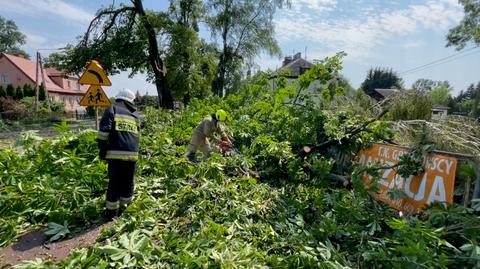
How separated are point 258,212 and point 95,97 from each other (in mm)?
5370

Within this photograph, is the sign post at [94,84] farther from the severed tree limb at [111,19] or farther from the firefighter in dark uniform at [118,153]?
the severed tree limb at [111,19]

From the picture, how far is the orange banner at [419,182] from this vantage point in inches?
159

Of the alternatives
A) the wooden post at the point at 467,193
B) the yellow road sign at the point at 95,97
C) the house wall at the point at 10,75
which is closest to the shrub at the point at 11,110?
the house wall at the point at 10,75

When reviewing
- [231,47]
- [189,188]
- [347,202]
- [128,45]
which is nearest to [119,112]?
[189,188]

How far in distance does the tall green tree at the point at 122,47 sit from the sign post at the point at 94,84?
36.3ft

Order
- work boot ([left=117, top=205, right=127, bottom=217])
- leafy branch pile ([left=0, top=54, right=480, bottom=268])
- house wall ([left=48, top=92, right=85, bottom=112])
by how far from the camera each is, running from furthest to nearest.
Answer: house wall ([left=48, top=92, right=85, bottom=112]) < work boot ([left=117, top=205, right=127, bottom=217]) < leafy branch pile ([left=0, top=54, right=480, bottom=268])

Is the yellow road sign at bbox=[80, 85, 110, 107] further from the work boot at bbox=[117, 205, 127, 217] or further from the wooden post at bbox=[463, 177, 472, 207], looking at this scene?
the wooden post at bbox=[463, 177, 472, 207]

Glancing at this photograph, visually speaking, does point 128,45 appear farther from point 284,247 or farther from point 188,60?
point 284,247

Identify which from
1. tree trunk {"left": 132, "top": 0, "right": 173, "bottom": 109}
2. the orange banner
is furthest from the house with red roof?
the orange banner

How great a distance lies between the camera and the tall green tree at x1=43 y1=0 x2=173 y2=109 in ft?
60.1

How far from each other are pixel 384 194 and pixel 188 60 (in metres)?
19.1

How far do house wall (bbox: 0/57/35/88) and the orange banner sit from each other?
49.0 m

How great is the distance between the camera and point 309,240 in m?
3.54

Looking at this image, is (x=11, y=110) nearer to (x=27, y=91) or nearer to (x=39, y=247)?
(x=27, y=91)
